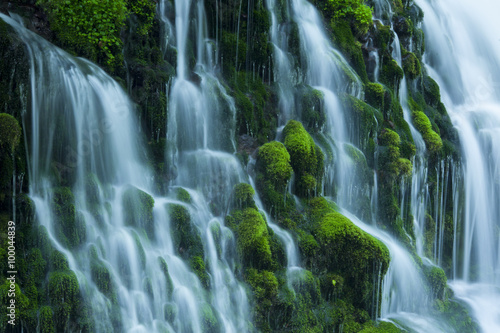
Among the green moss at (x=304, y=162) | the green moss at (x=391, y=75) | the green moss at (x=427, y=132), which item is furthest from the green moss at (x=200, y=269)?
the green moss at (x=391, y=75)

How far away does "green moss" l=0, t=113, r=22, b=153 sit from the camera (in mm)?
8492

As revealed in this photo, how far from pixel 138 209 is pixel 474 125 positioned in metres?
13.4

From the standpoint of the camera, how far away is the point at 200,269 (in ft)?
32.7

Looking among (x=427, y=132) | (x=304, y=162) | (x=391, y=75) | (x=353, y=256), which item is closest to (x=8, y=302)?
Result: (x=353, y=256)

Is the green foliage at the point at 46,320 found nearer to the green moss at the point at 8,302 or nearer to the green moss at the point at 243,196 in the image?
the green moss at the point at 8,302

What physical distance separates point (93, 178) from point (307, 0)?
1021cm

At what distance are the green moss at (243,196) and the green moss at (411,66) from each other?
9.79 metres

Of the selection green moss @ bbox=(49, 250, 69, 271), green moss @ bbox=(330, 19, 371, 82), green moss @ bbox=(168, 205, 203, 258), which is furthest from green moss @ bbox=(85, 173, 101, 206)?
green moss @ bbox=(330, 19, 371, 82)

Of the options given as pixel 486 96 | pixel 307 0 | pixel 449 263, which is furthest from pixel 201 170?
pixel 486 96

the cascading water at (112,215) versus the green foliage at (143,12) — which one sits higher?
the green foliage at (143,12)

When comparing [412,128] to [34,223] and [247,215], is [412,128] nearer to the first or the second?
[247,215]

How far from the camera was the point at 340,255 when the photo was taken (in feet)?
38.0

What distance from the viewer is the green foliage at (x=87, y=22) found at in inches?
431

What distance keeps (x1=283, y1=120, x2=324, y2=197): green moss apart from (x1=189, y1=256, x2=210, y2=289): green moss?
352 cm
